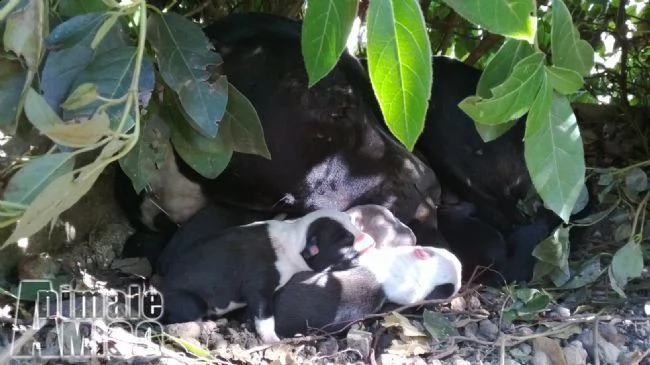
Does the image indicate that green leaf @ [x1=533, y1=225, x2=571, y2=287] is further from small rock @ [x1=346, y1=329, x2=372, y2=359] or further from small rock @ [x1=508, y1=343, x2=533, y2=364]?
small rock @ [x1=346, y1=329, x2=372, y2=359]

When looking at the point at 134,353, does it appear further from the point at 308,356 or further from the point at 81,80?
the point at 81,80

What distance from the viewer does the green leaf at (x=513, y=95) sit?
0.97 m

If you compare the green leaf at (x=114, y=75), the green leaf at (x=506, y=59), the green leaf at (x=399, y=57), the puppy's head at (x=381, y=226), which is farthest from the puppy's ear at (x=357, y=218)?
the green leaf at (x=399, y=57)

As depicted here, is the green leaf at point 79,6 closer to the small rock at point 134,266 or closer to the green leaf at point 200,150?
the green leaf at point 200,150

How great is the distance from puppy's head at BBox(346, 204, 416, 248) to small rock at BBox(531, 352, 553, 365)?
0.35m

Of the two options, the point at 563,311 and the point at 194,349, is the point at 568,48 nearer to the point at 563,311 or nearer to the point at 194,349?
the point at 563,311

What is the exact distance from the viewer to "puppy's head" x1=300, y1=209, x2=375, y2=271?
1307mm

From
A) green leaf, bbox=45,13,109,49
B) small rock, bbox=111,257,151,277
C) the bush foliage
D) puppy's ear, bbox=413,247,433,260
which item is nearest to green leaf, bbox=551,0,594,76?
the bush foliage

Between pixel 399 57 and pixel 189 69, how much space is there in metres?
0.36

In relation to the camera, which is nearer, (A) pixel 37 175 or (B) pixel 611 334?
(A) pixel 37 175

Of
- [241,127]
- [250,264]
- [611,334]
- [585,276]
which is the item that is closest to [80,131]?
[241,127]

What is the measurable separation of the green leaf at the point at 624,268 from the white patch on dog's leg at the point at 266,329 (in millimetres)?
546

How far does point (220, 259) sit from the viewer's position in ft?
4.30

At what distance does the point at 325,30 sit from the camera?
0.81m
